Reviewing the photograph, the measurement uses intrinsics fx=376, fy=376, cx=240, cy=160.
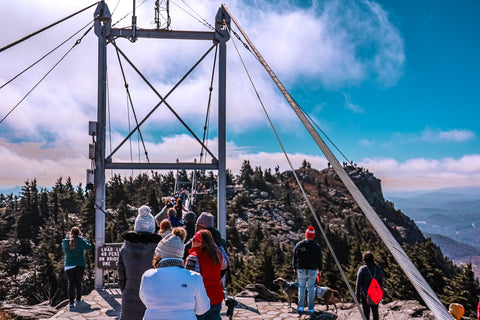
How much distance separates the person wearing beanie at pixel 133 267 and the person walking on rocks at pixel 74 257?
3.15 meters

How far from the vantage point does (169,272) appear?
2.74 m

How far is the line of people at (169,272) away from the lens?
2697 millimetres

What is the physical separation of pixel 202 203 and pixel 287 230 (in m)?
30.4

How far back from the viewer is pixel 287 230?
86375 mm

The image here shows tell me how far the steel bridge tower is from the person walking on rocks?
116 cm

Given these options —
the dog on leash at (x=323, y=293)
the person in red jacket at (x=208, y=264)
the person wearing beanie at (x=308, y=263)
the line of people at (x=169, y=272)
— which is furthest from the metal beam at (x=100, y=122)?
the person in red jacket at (x=208, y=264)

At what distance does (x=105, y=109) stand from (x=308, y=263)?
17.8 feet

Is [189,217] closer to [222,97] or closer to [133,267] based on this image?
[133,267]

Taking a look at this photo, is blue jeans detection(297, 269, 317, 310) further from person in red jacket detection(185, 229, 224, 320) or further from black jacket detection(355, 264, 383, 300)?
person in red jacket detection(185, 229, 224, 320)

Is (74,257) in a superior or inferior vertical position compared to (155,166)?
inferior

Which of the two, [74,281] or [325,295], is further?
[325,295]

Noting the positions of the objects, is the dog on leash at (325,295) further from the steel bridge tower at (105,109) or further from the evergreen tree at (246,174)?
the evergreen tree at (246,174)

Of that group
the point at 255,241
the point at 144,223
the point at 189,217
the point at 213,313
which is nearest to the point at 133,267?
the point at 144,223

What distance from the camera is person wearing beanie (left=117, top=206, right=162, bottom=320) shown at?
3.71 meters
